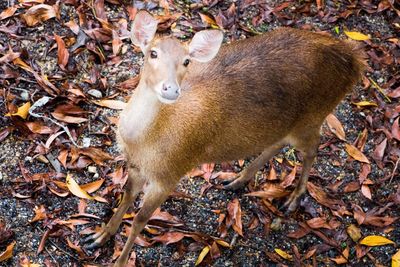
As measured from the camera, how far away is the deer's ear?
387 centimetres

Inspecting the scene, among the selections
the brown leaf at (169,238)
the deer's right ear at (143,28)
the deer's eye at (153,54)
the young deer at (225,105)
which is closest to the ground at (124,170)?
the brown leaf at (169,238)

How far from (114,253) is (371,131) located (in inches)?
106

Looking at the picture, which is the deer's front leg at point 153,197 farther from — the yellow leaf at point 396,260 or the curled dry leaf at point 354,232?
the yellow leaf at point 396,260

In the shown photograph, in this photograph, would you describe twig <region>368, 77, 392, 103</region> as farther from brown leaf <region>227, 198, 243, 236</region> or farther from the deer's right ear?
the deer's right ear

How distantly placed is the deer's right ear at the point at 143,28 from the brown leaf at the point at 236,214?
72.9 inches

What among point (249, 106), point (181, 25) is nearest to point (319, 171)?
point (249, 106)

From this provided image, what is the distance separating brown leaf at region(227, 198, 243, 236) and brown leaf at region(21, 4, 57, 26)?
2.35 metres

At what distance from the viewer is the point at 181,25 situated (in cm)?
614

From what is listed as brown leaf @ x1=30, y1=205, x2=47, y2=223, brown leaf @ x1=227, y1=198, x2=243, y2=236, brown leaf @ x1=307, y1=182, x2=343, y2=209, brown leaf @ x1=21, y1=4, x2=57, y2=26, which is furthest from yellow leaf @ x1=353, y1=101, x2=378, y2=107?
brown leaf @ x1=30, y1=205, x2=47, y2=223

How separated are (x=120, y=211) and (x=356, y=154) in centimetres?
232

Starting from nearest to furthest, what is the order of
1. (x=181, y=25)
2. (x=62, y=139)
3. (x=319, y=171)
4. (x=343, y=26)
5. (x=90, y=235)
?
(x=90, y=235) → (x=62, y=139) → (x=319, y=171) → (x=181, y=25) → (x=343, y=26)

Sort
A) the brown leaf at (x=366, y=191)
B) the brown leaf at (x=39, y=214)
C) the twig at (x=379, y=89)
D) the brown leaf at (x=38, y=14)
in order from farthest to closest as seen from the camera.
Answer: the twig at (x=379, y=89) → the brown leaf at (x=38, y=14) → the brown leaf at (x=366, y=191) → the brown leaf at (x=39, y=214)

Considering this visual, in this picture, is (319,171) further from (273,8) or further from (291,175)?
(273,8)

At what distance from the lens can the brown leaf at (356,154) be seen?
575cm
